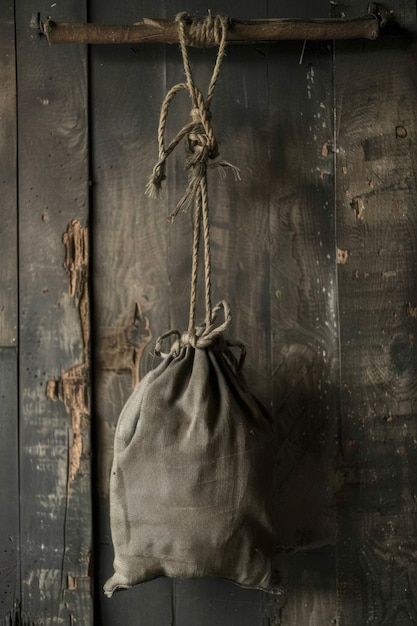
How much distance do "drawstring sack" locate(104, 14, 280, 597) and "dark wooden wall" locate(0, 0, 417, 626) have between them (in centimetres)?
15

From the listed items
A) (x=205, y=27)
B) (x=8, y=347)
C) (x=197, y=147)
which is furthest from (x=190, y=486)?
(x=205, y=27)

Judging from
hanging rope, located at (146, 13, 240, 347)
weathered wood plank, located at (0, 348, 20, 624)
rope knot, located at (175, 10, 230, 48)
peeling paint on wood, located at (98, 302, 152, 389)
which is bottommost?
weathered wood plank, located at (0, 348, 20, 624)

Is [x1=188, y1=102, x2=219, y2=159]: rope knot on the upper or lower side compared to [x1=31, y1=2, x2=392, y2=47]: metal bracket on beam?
lower

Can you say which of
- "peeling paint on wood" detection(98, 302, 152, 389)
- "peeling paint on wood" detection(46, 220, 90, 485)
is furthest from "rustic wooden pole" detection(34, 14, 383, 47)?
"peeling paint on wood" detection(98, 302, 152, 389)

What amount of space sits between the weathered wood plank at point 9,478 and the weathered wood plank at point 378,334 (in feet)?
2.13

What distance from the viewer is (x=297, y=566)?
130 cm

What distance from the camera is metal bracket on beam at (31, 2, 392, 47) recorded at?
1199 millimetres

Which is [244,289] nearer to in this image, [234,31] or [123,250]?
[123,250]

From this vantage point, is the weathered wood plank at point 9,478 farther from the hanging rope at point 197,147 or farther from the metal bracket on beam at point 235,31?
the metal bracket on beam at point 235,31

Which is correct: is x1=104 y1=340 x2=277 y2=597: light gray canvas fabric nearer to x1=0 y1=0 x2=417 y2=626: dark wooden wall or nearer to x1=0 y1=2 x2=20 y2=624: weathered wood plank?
x1=0 y1=0 x2=417 y2=626: dark wooden wall

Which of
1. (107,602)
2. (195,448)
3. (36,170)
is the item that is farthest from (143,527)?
(36,170)

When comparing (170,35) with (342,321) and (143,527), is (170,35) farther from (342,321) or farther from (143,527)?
(143,527)

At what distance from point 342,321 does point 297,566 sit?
19.5 inches

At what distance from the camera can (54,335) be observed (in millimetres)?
Result: 1307
